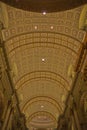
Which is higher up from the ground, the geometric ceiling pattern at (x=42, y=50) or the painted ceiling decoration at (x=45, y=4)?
the painted ceiling decoration at (x=45, y=4)

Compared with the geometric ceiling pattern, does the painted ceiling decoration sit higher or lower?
higher

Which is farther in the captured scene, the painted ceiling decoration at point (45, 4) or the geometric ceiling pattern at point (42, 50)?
the geometric ceiling pattern at point (42, 50)

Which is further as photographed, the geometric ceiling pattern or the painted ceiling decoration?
the geometric ceiling pattern

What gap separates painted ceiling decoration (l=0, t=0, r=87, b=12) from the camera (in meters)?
6.98

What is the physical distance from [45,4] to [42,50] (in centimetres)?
1281

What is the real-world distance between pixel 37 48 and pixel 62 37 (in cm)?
283

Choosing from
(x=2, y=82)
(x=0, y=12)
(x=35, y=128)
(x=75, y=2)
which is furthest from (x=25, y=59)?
(x=35, y=128)

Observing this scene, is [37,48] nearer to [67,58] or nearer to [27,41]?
[27,41]

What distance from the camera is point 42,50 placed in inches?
786

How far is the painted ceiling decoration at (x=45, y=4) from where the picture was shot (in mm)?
6977

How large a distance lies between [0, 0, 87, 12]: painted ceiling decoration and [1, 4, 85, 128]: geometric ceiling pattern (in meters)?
7.34

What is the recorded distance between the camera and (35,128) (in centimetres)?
4266

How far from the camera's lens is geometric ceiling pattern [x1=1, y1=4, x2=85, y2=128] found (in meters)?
16.0

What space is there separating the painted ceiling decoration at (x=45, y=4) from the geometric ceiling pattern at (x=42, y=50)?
7.34 meters
